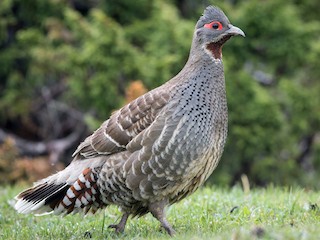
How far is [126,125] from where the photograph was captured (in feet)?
22.3

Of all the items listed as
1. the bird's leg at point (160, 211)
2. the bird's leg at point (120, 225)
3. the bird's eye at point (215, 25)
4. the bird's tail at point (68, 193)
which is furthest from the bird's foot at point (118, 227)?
the bird's eye at point (215, 25)

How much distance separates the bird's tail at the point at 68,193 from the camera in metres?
6.85

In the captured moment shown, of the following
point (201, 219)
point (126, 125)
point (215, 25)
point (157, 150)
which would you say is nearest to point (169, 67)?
point (215, 25)

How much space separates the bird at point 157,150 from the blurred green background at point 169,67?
14.6 ft

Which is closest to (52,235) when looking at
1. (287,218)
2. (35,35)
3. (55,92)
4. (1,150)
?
(287,218)

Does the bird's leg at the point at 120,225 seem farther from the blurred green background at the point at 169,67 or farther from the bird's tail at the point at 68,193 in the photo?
the blurred green background at the point at 169,67

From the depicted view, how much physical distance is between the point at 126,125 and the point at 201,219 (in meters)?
1.18

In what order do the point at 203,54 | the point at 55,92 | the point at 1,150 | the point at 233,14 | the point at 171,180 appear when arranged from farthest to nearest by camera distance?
the point at 55,92 → the point at 233,14 → the point at 1,150 → the point at 203,54 → the point at 171,180

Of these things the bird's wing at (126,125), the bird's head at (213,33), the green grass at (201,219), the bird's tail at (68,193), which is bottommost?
the green grass at (201,219)

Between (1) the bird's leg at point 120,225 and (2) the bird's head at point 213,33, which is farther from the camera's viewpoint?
(2) the bird's head at point 213,33

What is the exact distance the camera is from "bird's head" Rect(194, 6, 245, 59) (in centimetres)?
704

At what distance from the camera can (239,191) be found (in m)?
8.95

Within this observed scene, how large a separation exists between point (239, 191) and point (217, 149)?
2.42 meters

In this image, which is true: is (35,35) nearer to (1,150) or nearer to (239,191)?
(1,150)
